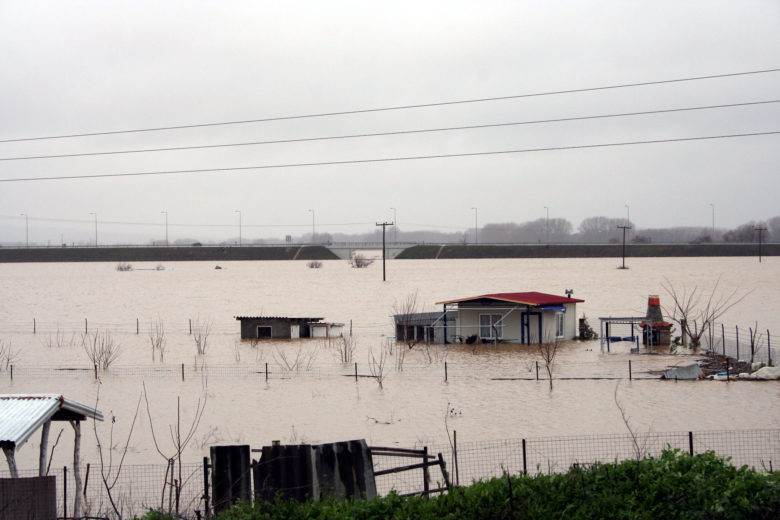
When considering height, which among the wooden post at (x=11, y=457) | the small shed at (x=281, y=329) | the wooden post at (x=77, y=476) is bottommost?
the small shed at (x=281, y=329)

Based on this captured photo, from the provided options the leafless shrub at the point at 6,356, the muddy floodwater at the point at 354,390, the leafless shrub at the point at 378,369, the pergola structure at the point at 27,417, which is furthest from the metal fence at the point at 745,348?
the leafless shrub at the point at 6,356

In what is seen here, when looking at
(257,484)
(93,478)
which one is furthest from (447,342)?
(257,484)

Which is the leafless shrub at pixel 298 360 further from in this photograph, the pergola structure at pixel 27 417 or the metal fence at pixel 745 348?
the pergola structure at pixel 27 417

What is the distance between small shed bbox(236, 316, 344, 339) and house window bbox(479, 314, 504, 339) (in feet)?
22.9

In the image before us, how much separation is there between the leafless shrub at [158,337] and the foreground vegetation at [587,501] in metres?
21.6

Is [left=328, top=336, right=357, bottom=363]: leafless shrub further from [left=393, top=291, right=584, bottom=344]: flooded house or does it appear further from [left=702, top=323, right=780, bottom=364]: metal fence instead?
[left=702, top=323, right=780, bottom=364]: metal fence

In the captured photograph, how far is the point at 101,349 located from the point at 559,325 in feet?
55.9

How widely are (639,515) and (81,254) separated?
16654cm

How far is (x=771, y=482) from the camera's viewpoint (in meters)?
7.69

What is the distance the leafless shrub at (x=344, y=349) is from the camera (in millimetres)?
26716

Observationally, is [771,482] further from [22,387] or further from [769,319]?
[769,319]

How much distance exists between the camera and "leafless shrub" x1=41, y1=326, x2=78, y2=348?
33.8 m

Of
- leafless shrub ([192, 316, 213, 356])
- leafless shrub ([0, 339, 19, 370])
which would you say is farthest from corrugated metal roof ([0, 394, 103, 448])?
leafless shrub ([192, 316, 213, 356])

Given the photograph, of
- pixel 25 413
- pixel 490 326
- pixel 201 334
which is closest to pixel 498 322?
pixel 490 326
